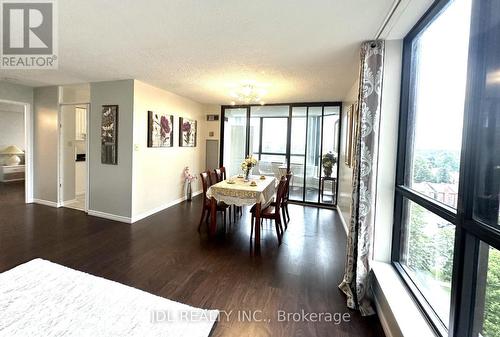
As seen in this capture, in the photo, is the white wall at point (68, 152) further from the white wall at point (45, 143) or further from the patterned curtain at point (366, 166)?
the patterned curtain at point (366, 166)

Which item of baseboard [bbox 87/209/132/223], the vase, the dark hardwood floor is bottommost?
the dark hardwood floor

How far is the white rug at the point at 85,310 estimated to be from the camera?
162 cm

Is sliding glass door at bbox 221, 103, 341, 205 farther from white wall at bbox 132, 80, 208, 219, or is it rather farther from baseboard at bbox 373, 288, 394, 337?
baseboard at bbox 373, 288, 394, 337

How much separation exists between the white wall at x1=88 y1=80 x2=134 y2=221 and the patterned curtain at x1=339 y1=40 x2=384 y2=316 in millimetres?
3514

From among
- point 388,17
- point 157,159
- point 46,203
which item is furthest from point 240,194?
point 46,203

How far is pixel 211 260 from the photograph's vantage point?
110 inches

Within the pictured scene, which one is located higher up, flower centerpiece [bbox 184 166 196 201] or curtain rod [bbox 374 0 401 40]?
curtain rod [bbox 374 0 401 40]

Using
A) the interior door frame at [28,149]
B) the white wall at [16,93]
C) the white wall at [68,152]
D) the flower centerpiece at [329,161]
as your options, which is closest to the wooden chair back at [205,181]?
the flower centerpiece at [329,161]

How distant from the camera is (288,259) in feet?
9.50

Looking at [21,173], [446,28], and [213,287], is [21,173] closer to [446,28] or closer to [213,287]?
[213,287]

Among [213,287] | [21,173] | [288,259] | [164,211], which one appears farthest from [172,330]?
[21,173]

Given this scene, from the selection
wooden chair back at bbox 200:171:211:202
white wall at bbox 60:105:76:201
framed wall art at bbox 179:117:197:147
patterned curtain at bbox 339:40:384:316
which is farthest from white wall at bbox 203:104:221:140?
patterned curtain at bbox 339:40:384:316

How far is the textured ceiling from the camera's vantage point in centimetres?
180
